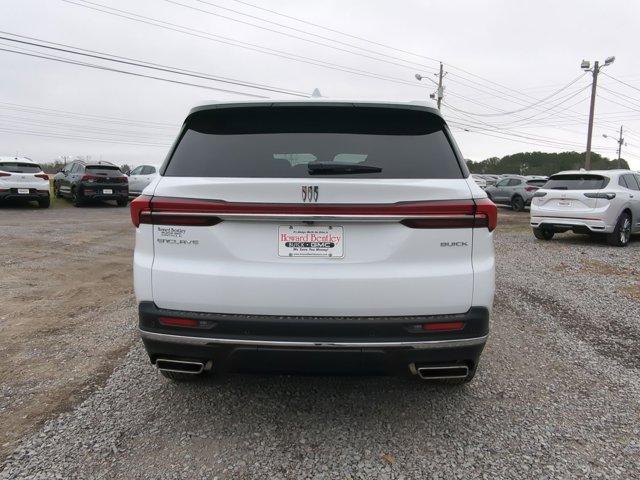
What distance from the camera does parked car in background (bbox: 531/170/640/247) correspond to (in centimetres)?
1023

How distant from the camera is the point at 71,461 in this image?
8.48 feet

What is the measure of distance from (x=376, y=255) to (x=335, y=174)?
1.55 ft

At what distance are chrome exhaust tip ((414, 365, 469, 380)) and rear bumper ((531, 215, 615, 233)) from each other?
9125 millimetres

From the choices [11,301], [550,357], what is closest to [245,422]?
[550,357]

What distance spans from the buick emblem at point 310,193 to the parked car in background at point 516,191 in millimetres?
20511

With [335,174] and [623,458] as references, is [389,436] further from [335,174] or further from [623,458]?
[335,174]

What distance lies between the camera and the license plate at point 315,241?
97.7 inches

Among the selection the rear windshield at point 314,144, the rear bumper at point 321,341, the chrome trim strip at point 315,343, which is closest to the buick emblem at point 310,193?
the rear windshield at point 314,144

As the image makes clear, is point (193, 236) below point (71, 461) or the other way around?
the other way around

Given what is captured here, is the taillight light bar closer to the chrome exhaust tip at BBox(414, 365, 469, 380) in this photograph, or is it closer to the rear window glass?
the chrome exhaust tip at BBox(414, 365, 469, 380)

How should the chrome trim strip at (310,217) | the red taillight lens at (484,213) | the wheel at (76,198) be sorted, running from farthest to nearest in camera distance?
the wheel at (76,198) < the red taillight lens at (484,213) < the chrome trim strip at (310,217)

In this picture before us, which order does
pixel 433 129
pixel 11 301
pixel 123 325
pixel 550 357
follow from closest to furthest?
pixel 433 129 → pixel 550 357 → pixel 123 325 → pixel 11 301

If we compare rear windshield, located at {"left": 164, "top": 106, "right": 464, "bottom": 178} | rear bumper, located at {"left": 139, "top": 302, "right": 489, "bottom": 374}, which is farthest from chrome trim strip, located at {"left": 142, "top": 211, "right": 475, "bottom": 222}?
rear bumper, located at {"left": 139, "top": 302, "right": 489, "bottom": 374}

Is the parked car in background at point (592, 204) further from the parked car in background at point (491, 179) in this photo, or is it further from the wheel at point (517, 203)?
the parked car in background at point (491, 179)
